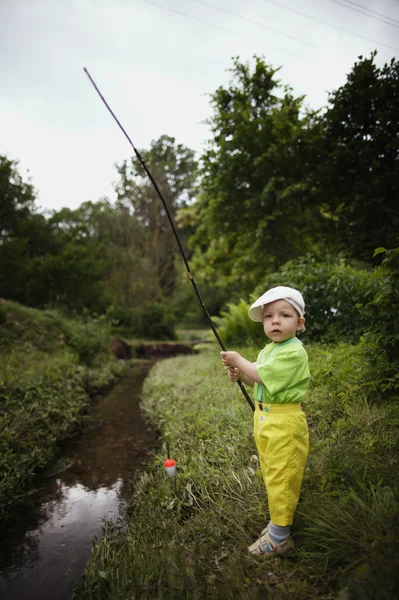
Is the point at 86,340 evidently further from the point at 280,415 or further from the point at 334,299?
the point at 280,415

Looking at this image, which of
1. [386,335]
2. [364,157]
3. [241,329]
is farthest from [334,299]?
[364,157]

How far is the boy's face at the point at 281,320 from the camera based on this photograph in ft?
7.02

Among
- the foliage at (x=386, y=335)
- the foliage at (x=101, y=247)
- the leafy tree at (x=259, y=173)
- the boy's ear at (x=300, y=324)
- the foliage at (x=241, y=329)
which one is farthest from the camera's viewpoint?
Answer: the foliage at (x=101, y=247)

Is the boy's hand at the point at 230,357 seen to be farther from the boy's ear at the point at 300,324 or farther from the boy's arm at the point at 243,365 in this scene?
the boy's ear at the point at 300,324

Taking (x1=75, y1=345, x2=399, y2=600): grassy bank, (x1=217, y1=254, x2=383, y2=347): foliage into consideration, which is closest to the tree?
(x1=217, y1=254, x2=383, y2=347): foliage

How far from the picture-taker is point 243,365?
7.04ft

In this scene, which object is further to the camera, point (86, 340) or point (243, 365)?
point (86, 340)

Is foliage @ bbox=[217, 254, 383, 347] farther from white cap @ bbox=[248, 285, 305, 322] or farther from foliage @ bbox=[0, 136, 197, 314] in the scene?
foliage @ bbox=[0, 136, 197, 314]

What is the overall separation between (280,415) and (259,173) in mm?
8688

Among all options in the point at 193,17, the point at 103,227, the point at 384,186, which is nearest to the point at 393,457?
the point at 384,186

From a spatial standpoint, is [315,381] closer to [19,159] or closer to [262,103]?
[262,103]

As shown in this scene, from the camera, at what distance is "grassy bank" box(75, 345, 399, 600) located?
176cm

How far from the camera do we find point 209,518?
252 centimetres

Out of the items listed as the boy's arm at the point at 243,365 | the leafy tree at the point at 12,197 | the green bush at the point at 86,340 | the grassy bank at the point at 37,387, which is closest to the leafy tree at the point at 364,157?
the boy's arm at the point at 243,365
